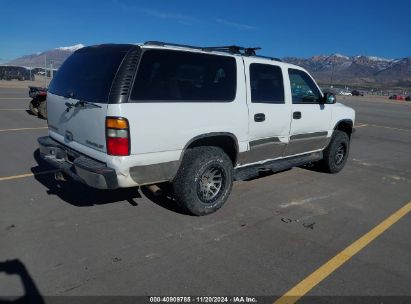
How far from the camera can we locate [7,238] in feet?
12.9

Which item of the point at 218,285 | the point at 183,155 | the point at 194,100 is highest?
the point at 194,100

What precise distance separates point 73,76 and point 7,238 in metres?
1.97

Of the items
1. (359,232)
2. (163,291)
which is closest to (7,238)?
(163,291)

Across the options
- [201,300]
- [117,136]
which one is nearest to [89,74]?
[117,136]

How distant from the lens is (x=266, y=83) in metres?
5.38

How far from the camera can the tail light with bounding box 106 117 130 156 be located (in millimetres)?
3783

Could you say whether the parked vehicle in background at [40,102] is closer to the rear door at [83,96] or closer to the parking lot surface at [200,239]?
the parking lot surface at [200,239]

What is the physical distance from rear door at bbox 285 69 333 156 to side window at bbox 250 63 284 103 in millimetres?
319

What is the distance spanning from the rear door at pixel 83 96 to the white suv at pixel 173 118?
13mm

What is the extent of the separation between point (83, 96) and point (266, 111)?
7.87ft

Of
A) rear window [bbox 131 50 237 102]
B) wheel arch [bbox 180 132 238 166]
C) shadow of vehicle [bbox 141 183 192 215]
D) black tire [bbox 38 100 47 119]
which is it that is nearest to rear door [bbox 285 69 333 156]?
wheel arch [bbox 180 132 238 166]

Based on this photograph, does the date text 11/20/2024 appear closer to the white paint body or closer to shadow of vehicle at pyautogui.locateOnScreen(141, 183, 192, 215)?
the white paint body

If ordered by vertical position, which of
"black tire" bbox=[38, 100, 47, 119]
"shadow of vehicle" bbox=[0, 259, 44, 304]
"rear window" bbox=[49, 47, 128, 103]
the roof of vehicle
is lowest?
"shadow of vehicle" bbox=[0, 259, 44, 304]

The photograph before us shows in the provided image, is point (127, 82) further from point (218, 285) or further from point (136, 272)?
point (218, 285)
